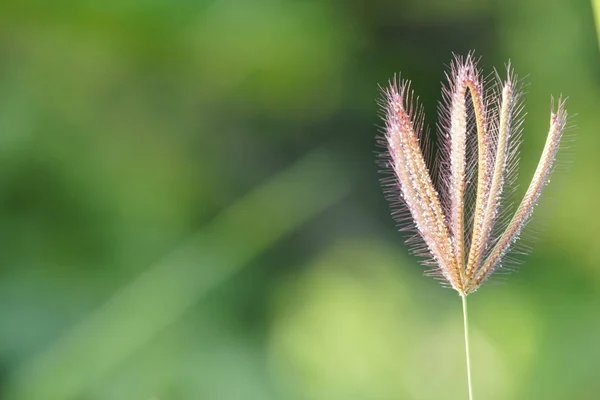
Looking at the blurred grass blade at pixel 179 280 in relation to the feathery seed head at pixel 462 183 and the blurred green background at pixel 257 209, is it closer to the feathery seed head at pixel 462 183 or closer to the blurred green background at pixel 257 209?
the blurred green background at pixel 257 209

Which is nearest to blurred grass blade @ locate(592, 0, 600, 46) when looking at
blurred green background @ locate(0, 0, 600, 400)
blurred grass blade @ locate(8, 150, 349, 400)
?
blurred green background @ locate(0, 0, 600, 400)

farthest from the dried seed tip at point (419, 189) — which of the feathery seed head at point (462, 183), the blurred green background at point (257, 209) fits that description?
the blurred green background at point (257, 209)

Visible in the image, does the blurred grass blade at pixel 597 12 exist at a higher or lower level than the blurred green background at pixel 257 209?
higher

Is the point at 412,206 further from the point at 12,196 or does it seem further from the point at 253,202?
the point at 12,196

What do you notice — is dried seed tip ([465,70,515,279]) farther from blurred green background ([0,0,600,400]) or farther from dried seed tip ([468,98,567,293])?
blurred green background ([0,0,600,400])

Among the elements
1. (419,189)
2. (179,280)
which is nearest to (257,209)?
(179,280)

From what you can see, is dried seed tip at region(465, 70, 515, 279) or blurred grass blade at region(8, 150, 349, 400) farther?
blurred grass blade at region(8, 150, 349, 400)

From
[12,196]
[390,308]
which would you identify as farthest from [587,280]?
[12,196]
